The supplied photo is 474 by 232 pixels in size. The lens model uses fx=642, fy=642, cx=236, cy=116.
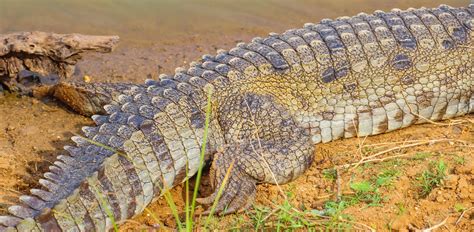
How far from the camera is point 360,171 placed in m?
4.12

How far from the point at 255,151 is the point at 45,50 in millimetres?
2127

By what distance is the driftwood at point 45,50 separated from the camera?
17.0 feet

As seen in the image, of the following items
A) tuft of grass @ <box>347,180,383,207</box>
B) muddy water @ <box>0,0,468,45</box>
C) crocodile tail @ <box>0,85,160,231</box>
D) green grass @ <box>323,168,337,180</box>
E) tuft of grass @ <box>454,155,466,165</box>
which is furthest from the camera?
muddy water @ <box>0,0,468,45</box>

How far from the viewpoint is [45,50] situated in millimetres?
5246

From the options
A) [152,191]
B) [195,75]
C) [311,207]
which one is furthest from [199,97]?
[311,207]

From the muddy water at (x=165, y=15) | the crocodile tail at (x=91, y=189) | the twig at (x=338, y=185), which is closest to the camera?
the crocodile tail at (x=91, y=189)

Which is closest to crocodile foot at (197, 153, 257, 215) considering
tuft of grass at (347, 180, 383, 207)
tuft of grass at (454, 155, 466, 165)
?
tuft of grass at (347, 180, 383, 207)

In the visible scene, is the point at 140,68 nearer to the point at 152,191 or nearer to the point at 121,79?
the point at 121,79

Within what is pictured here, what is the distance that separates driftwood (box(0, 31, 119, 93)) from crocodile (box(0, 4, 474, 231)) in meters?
0.22

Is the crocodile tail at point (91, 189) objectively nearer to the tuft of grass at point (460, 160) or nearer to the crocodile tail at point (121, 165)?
the crocodile tail at point (121, 165)

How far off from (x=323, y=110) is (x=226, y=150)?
2.92 ft

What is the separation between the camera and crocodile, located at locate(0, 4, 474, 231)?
3768 mm

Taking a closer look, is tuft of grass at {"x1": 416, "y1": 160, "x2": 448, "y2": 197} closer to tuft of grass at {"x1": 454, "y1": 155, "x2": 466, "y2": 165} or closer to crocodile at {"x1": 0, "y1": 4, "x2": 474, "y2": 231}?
tuft of grass at {"x1": 454, "y1": 155, "x2": 466, "y2": 165}

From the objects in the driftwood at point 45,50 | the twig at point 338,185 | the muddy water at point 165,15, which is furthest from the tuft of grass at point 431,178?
the muddy water at point 165,15
